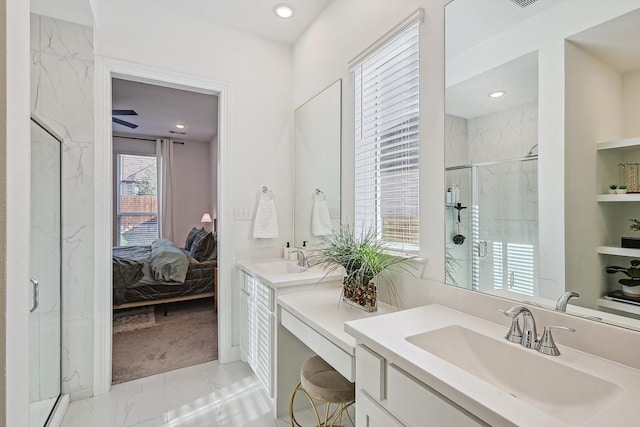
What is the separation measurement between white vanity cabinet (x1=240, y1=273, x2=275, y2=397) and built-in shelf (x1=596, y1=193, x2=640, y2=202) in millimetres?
1505

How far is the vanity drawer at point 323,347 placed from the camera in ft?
3.86

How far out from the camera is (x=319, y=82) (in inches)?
96.3

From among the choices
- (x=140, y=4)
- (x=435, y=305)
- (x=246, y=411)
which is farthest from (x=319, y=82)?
(x=246, y=411)

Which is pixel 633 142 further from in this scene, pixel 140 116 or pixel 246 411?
pixel 140 116

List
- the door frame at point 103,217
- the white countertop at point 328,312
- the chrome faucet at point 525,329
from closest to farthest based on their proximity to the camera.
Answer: the chrome faucet at point 525,329 < the white countertop at point 328,312 < the door frame at point 103,217

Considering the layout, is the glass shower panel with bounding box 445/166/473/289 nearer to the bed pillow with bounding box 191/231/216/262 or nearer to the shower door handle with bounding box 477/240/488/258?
the shower door handle with bounding box 477/240/488/258

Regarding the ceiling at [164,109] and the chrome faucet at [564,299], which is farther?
the ceiling at [164,109]


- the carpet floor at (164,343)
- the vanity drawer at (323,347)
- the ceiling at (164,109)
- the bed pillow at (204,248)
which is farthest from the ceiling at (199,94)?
the carpet floor at (164,343)

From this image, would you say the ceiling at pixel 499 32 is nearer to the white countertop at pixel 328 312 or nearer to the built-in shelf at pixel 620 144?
the built-in shelf at pixel 620 144

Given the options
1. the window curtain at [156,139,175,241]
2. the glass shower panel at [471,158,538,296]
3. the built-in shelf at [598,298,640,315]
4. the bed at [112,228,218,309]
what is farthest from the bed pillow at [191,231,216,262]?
the built-in shelf at [598,298,640,315]

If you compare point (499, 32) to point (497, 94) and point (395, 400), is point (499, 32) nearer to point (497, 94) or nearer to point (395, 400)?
point (497, 94)

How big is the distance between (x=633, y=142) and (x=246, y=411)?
2197 millimetres

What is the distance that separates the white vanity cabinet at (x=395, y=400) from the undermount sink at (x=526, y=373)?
0.47 ft

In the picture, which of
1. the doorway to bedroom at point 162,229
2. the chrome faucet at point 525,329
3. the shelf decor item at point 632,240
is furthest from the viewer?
the doorway to bedroom at point 162,229
